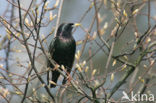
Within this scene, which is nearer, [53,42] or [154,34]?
[154,34]

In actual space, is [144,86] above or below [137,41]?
below

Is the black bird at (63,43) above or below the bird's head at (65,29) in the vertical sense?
below

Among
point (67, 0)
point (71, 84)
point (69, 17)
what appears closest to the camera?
point (71, 84)

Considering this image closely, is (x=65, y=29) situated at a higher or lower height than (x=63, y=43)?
higher

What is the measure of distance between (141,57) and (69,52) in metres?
1.70

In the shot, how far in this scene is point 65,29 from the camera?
4953 mm

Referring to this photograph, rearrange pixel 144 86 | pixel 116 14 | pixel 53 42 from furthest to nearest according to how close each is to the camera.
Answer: pixel 53 42 < pixel 116 14 < pixel 144 86

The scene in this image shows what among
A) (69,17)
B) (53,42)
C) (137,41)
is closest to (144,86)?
(137,41)

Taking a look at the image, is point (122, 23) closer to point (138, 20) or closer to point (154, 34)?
point (154, 34)

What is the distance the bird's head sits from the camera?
495 centimetres

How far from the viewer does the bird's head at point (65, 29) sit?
16.2ft

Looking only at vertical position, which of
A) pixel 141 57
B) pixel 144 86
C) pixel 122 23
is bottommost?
pixel 144 86

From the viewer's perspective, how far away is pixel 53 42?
191 inches

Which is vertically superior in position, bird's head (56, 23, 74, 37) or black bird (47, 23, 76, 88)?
bird's head (56, 23, 74, 37)
